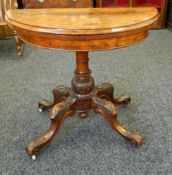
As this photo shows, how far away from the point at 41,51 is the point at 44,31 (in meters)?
1.70

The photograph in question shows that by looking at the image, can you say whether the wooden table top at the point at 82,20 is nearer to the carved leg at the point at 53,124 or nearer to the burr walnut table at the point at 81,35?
the burr walnut table at the point at 81,35

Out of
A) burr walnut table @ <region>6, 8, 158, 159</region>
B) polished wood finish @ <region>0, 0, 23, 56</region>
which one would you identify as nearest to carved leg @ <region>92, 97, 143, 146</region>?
burr walnut table @ <region>6, 8, 158, 159</region>

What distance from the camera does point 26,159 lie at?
4.08ft

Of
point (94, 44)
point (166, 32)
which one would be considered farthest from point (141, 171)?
point (166, 32)

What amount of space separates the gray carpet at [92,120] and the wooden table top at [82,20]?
25.4 inches

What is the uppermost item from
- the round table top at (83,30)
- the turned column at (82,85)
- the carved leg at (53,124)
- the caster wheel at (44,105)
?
the round table top at (83,30)

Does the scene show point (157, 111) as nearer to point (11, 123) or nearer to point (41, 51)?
point (11, 123)

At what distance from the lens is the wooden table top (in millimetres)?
935

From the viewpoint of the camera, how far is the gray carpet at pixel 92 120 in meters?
1.21

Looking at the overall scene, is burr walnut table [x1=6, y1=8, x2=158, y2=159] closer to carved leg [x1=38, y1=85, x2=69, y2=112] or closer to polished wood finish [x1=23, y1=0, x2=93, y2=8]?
carved leg [x1=38, y1=85, x2=69, y2=112]

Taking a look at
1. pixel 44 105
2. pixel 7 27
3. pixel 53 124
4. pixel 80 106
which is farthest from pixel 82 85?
pixel 7 27

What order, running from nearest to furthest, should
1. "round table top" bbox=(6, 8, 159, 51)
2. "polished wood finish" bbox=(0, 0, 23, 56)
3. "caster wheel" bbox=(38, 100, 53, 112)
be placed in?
"round table top" bbox=(6, 8, 159, 51) → "caster wheel" bbox=(38, 100, 53, 112) → "polished wood finish" bbox=(0, 0, 23, 56)

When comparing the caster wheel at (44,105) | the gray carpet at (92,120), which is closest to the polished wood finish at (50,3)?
the gray carpet at (92,120)

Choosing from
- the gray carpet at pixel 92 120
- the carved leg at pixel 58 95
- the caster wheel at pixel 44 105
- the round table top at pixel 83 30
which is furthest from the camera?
the caster wheel at pixel 44 105
